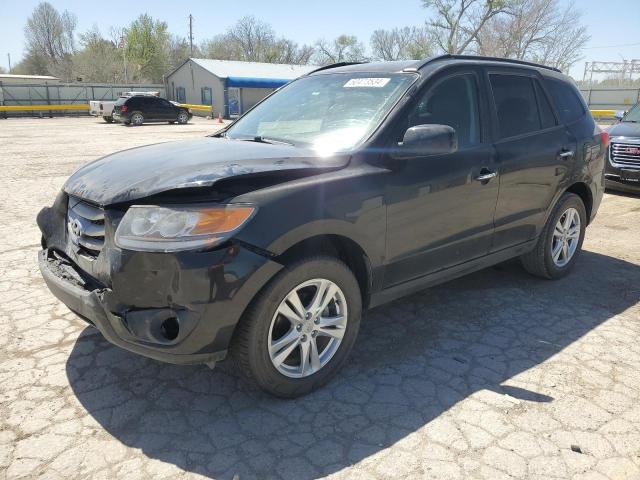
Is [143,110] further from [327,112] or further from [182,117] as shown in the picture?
[327,112]

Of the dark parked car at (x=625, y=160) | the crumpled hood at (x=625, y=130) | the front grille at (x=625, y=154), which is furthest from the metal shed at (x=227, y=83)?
the front grille at (x=625, y=154)

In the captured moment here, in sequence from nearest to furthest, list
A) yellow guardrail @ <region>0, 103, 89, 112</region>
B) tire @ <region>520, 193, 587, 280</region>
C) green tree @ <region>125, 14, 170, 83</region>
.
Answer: tire @ <region>520, 193, 587, 280</region> → yellow guardrail @ <region>0, 103, 89, 112</region> → green tree @ <region>125, 14, 170, 83</region>

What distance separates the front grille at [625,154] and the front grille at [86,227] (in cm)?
893

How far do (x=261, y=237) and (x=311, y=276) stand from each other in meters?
0.41

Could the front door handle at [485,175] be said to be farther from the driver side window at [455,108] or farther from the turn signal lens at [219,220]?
the turn signal lens at [219,220]

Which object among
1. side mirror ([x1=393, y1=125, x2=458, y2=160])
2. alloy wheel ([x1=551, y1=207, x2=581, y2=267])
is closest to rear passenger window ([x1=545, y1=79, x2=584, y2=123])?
alloy wheel ([x1=551, y1=207, x2=581, y2=267])

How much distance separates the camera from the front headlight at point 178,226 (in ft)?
7.91

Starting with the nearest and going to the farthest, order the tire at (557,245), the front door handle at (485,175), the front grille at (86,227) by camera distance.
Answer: the front grille at (86,227) → the front door handle at (485,175) → the tire at (557,245)

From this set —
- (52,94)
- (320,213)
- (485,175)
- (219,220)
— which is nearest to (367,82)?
(485,175)

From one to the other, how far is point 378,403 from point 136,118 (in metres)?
28.7

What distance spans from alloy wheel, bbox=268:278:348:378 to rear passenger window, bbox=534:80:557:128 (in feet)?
8.62

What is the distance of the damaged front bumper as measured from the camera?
94.0 inches

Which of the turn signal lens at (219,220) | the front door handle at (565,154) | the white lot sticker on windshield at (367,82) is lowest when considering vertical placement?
the turn signal lens at (219,220)

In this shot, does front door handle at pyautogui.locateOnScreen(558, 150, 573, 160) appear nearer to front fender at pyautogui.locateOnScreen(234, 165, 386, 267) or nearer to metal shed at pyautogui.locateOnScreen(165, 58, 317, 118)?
front fender at pyautogui.locateOnScreen(234, 165, 386, 267)
